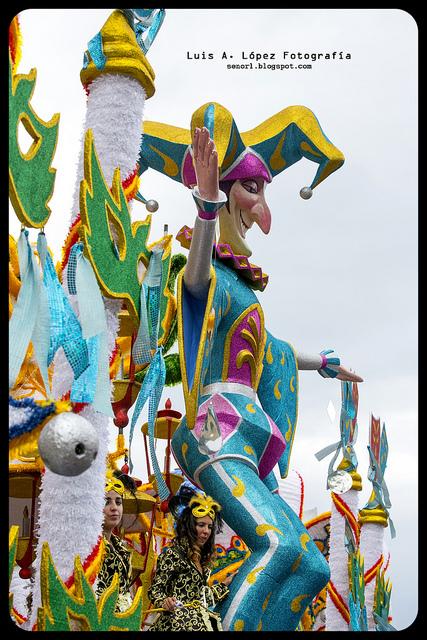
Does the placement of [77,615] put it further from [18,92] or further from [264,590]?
[18,92]

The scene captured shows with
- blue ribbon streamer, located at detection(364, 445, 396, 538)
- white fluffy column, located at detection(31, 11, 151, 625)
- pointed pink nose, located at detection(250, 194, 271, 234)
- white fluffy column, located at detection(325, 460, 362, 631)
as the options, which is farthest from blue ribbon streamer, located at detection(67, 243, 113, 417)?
blue ribbon streamer, located at detection(364, 445, 396, 538)

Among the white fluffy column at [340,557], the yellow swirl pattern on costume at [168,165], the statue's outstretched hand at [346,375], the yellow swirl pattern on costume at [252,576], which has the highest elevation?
the yellow swirl pattern on costume at [168,165]

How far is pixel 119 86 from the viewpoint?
349 cm

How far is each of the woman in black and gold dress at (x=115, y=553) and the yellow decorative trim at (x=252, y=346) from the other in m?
0.72

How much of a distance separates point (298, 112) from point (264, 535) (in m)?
2.22

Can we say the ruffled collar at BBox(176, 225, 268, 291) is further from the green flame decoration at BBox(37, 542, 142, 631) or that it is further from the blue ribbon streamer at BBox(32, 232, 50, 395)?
the green flame decoration at BBox(37, 542, 142, 631)

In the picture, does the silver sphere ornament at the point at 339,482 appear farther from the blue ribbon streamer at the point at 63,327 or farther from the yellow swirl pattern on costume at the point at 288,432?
the blue ribbon streamer at the point at 63,327

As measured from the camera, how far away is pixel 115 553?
3932mm

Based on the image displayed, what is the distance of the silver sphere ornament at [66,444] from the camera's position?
215cm

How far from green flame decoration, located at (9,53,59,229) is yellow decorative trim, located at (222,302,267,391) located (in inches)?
57.6

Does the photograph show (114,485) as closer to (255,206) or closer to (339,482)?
(255,206)

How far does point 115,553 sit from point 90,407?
115 centimetres

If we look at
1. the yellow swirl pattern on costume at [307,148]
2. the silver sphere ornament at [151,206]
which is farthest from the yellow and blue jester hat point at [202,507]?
the yellow swirl pattern on costume at [307,148]

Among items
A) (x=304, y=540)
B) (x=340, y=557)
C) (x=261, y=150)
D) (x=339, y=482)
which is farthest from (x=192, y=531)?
(x=340, y=557)
